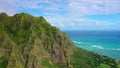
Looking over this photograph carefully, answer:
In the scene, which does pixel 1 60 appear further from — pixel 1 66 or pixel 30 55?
pixel 30 55

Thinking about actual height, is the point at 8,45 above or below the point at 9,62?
above

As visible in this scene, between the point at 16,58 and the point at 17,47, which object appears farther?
the point at 17,47

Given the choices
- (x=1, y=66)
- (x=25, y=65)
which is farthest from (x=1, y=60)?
(x=25, y=65)

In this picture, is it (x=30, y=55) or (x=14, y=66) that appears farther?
(x=30, y=55)

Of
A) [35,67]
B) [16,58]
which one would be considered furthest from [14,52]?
[35,67]

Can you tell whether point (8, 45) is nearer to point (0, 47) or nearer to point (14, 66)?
point (0, 47)

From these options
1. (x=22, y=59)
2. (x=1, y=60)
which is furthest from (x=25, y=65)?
(x=1, y=60)

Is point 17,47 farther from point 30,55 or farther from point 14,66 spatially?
point 14,66

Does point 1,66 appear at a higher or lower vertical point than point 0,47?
lower
